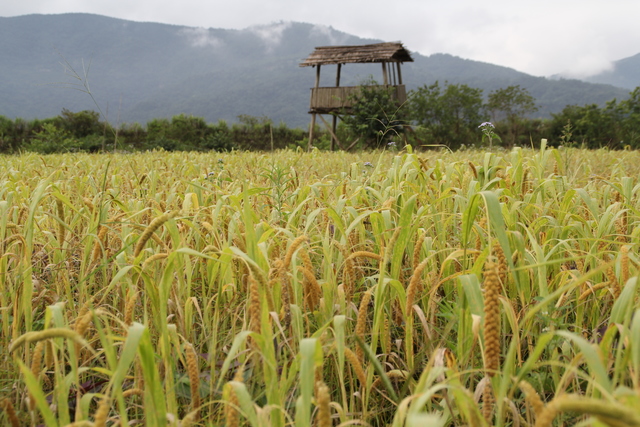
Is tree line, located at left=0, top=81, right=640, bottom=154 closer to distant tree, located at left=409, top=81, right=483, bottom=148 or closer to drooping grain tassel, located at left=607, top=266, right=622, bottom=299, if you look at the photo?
distant tree, located at left=409, top=81, right=483, bottom=148

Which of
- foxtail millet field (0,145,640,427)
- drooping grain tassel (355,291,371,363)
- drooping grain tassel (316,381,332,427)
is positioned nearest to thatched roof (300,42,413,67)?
foxtail millet field (0,145,640,427)

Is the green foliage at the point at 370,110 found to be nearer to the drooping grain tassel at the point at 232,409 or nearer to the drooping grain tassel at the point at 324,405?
the drooping grain tassel at the point at 232,409

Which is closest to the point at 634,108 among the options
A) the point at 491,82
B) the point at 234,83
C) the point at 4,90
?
the point at 491,82

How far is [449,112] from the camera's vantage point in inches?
1004

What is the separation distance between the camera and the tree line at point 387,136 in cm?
1645

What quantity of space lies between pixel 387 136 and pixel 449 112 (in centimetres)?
1163

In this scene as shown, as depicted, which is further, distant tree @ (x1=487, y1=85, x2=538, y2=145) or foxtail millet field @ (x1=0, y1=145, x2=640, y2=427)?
distant tree @ (x1=487, y1=85, x2=538, y2=145)

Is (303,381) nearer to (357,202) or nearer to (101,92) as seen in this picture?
(357,202)

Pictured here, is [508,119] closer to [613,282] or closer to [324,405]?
[613,282]

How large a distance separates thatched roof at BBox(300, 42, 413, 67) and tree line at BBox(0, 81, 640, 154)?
1.61 meters

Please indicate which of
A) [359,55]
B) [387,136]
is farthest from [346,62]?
[387,136]

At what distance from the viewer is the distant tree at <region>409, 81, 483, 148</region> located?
2381cm

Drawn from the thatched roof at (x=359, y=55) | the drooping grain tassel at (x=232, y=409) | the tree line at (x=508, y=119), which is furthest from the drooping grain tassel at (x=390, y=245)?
the thatched roof at (x=359, y=55)

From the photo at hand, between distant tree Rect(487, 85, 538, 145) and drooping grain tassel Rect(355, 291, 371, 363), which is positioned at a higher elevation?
distant tree Rect(487, 85, 538, 145)
